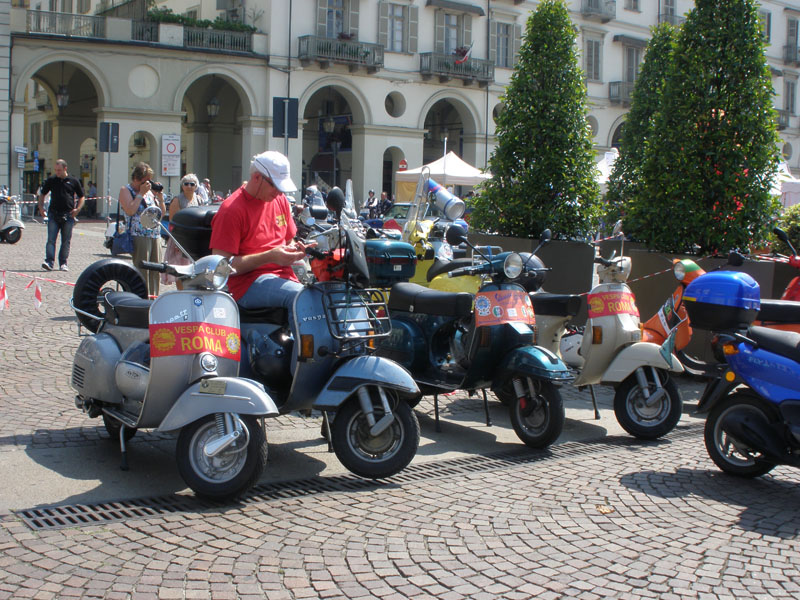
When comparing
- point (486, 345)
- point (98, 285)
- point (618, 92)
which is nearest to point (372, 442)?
point (486, 345)

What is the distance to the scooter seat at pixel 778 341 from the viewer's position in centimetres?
534

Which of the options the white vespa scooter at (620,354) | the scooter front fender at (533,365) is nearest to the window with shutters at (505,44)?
the white vespa scooter at (620,354)

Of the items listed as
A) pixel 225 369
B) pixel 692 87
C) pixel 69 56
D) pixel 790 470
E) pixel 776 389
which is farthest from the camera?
pixel 69 56

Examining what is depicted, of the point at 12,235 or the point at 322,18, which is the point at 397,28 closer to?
the point at 322,18

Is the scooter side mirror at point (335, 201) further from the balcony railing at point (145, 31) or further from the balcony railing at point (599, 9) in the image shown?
the balcony railing at point (599, 9)

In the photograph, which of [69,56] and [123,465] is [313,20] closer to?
[69,56]

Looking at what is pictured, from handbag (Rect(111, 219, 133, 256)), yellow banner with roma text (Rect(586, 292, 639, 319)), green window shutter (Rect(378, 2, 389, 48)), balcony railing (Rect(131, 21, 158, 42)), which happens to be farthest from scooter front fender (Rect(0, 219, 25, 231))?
green window shutter (Rect(378, 2, 389, 48))

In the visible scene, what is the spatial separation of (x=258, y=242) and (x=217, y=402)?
124 cm

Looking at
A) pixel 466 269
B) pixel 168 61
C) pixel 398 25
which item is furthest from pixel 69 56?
pixel 466 269

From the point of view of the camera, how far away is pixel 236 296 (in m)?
5.58

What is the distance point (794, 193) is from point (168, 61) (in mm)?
21753

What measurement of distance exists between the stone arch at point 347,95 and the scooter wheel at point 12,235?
1701 cm

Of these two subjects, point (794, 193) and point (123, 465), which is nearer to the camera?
point (123, 465)

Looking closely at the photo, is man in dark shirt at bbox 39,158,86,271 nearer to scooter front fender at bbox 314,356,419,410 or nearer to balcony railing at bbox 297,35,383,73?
scooter front fender at bbox 314,356,419,410
